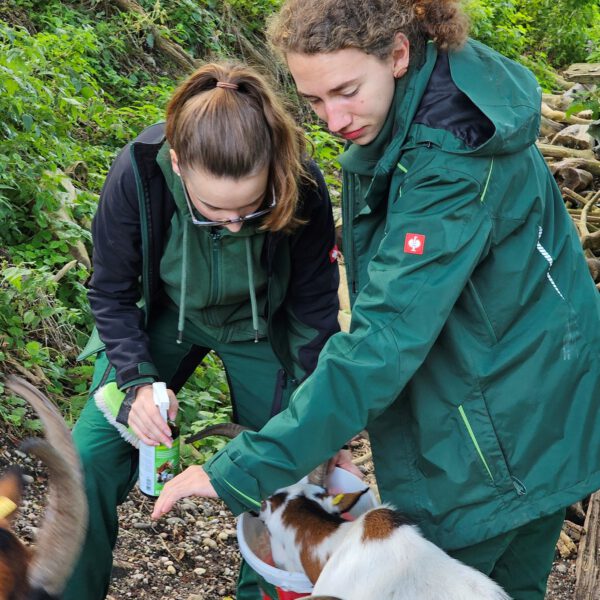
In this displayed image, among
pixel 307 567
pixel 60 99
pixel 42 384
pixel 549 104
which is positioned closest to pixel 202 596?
pixel 307 567

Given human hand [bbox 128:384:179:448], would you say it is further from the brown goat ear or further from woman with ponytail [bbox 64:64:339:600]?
the brown goat ear

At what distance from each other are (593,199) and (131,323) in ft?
18.4

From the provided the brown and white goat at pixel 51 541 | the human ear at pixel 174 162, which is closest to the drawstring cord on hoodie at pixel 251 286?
the human ear at pixel 174 162

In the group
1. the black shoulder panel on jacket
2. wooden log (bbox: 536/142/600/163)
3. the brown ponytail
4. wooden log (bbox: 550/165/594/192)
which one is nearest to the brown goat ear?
the brown ponytail

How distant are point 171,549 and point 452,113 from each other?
2.65 metres

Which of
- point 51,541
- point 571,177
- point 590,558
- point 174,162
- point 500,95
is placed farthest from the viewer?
point 571,177

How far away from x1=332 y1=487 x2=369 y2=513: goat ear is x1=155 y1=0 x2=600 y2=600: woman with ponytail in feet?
→ 1.48

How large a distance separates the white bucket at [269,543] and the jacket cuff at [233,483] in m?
0.50

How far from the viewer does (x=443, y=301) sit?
7.95 ft

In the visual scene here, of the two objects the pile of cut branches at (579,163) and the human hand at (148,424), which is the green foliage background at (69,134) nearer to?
the human hand at (148,424)

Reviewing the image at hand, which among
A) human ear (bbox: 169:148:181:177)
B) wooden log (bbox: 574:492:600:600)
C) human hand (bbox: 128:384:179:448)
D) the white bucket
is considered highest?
human ear (bbox: 169:148:181:177)

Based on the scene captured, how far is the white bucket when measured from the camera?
2.96 metres

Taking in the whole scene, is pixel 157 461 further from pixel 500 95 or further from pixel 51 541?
pixel 500 95

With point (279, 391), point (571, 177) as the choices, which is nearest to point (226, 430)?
point (279, 391)
